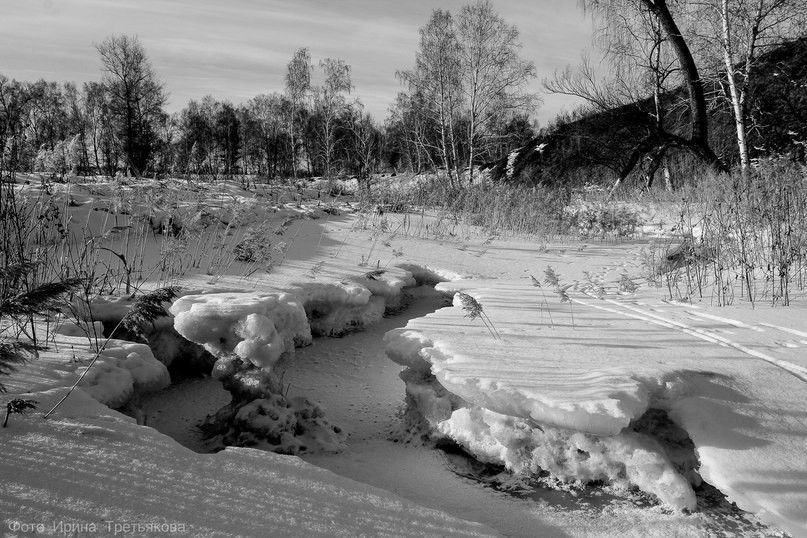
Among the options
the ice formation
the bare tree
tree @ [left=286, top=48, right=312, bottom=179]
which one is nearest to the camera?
the ice formation

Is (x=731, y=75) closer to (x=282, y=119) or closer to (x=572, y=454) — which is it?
(x=572, y=454)

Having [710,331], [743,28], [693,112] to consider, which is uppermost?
[743,28]

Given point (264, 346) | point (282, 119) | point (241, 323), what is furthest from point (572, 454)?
point (282, 119)

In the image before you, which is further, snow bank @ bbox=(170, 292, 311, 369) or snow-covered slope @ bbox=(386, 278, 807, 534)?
snow bank @ bbox=(170, 292, 311, 369)

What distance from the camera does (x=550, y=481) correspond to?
207 cm

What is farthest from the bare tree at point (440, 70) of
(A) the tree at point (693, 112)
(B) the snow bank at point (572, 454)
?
(B) the snow bank at point (572, 454)

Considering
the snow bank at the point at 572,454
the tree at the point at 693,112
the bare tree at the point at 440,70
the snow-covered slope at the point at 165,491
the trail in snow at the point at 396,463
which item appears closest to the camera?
the snow-covered slope at the point at 165,491

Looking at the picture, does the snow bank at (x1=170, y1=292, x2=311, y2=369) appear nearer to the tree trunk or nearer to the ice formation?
the ice formation

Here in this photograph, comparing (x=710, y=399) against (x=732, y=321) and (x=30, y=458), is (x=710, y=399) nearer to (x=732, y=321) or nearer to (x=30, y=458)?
(x=732, y=321)

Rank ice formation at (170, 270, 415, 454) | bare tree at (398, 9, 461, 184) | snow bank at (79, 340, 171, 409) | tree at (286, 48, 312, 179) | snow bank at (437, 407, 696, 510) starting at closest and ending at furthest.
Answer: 1. snow bank at (437, 407, 696, 510)
2. snow bank at (79, 340, 171, 409)
3. ice formation at (170, 270, 415, 454)
4. bare tree at (398, 9, 461, 184)
5. tree at (286, 48, 312, 179)

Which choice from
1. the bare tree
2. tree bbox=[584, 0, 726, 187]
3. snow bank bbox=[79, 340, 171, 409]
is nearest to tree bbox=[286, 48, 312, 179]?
the bare tree

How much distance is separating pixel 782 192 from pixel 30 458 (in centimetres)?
554

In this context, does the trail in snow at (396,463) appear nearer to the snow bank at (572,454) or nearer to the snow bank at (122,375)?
the snow bank at (572,454)

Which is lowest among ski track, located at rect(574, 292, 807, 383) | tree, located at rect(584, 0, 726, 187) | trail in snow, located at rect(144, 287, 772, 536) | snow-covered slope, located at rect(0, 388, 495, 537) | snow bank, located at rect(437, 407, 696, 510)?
trail in snow, located at rect(144, 287, 772, 536)
